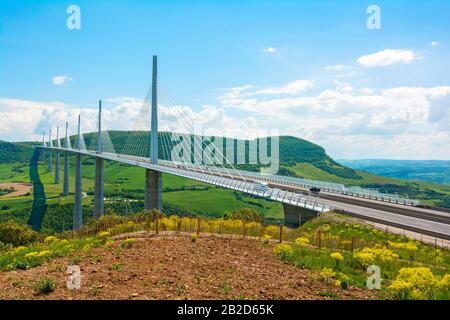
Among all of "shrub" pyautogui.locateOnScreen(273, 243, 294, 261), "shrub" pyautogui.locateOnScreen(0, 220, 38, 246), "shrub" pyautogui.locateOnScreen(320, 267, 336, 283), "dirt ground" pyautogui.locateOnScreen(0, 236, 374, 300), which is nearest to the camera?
"dirt ground" pyautogui.locateOnScreen(0, 236, 374, 300)

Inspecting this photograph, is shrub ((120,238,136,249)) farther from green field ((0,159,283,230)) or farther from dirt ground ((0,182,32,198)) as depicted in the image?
dirt ground ((0,182,32,198))

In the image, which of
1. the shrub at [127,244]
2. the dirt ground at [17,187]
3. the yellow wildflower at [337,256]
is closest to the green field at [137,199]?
the dirt ground at [17,187]

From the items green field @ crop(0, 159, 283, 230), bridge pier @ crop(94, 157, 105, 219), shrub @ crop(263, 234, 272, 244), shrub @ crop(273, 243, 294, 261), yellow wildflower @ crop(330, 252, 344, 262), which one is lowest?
green field @ crop(0, 159, 283, 230)

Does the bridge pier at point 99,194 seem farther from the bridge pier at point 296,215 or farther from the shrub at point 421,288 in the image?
the shrub at point 421,288

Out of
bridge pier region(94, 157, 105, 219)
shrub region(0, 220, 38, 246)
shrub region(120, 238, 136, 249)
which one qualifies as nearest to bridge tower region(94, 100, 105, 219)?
bridge pier region(94, 157, 105, 219)

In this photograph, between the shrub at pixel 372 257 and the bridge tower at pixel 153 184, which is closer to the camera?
the shrub at pixel 372 257

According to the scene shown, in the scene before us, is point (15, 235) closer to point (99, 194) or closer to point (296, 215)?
point (296, 215)

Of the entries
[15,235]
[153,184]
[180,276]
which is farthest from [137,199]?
[180,276]
